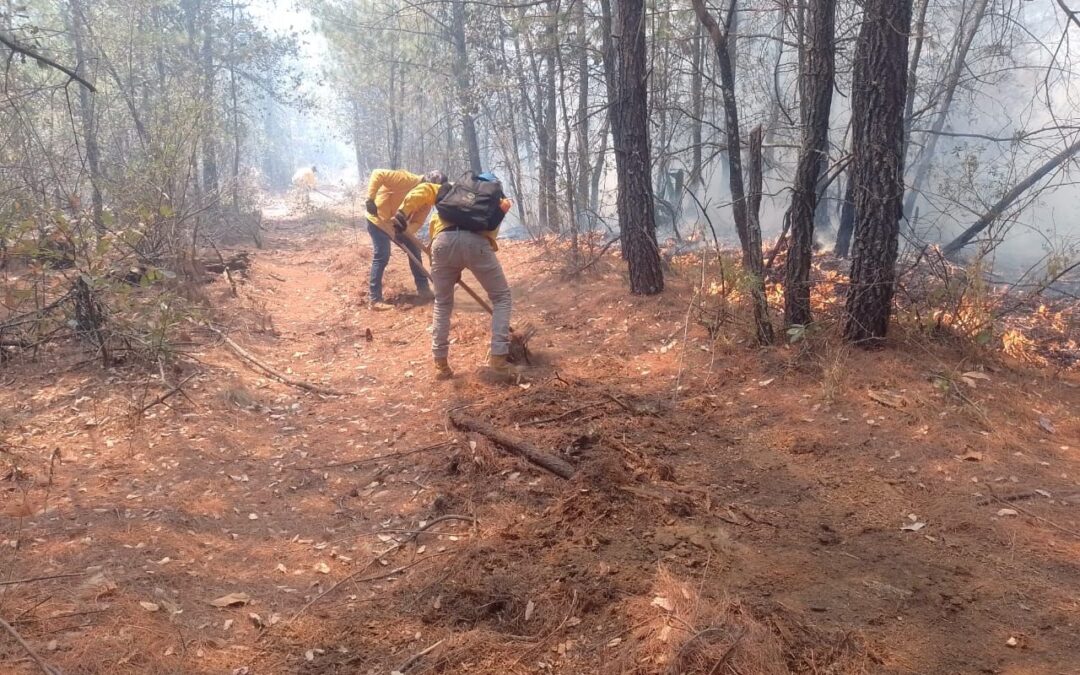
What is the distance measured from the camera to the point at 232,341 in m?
6.46

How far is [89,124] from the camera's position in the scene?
9898mm

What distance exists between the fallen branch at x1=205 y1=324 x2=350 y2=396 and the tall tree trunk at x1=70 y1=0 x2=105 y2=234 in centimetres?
143

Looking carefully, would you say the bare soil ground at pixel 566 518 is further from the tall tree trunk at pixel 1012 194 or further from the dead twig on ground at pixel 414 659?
the tall tree trunk at pixel 1012 194

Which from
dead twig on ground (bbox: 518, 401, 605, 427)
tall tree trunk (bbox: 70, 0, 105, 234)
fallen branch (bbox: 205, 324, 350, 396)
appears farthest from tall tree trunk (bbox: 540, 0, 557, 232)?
tall tree trunk (bbox: 70, 0, 105, 234)

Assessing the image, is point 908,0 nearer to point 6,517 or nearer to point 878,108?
point 878,108

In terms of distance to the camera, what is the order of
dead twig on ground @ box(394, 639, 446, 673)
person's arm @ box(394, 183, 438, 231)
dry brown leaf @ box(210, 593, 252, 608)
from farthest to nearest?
person's arm @ box(394, 183, 438, 231)
dry brown leaf @ box(210, 593, 252, 608)
dead twig on ground @ box(394, 639, 446, 673)

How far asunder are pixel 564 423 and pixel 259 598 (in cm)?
223

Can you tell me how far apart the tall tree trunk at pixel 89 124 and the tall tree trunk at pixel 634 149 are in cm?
505

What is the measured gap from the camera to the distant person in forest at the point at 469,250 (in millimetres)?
5422

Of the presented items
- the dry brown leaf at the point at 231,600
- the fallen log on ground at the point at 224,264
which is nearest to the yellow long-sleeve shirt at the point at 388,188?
the fallen log on ground at the point at 224,264

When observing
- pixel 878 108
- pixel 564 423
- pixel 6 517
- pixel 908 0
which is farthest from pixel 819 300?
pixel 6 517

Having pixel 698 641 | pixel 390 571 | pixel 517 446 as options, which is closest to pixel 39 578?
pixel 390 571

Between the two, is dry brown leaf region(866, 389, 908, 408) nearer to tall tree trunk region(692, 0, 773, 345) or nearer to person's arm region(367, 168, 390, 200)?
tall tree trunk region(692, 0, 773, 345)

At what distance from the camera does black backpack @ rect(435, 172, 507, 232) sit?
540 cm
